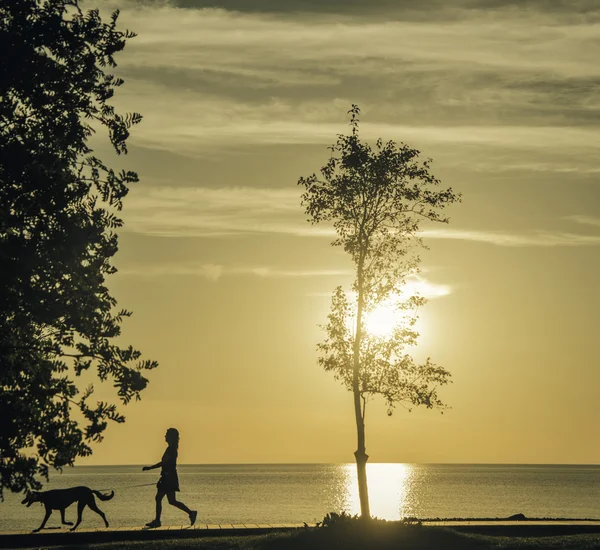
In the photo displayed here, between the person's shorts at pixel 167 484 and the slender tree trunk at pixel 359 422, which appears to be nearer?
the person's shorts at pixel 167 484

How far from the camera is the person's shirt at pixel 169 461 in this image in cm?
2656

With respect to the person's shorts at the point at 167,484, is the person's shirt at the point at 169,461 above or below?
above

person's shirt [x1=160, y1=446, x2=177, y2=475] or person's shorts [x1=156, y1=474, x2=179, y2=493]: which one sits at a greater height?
person's shirt [x1=160, y1=446, x2=177, y2=475]

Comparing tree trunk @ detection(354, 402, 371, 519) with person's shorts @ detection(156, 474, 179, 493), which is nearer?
person's shorts @ detection(156, 474, 179, 493)

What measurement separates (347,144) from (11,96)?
42.3ft

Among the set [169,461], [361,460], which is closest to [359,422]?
[361,460]

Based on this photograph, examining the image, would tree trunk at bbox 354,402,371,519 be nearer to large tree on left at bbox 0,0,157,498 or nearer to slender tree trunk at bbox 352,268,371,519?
slender tree trunk at bbox 352,268,371,519

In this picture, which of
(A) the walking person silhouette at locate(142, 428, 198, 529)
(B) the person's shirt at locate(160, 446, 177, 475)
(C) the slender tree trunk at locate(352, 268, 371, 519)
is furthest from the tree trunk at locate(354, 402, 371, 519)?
(B) the person's shirt at locate(160, 446, 177, 475)

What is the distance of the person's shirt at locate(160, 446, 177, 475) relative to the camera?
26.6 m

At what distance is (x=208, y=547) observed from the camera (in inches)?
887

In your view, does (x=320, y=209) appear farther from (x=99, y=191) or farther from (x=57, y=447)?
(x=57, y=447)

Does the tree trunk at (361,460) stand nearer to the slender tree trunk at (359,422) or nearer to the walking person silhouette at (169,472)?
the slender tree trunk at (359,422)

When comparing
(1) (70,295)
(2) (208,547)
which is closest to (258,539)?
(2) (208,547)

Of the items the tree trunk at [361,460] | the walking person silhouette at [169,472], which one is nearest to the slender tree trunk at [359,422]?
the tree trunk at [361,460]
